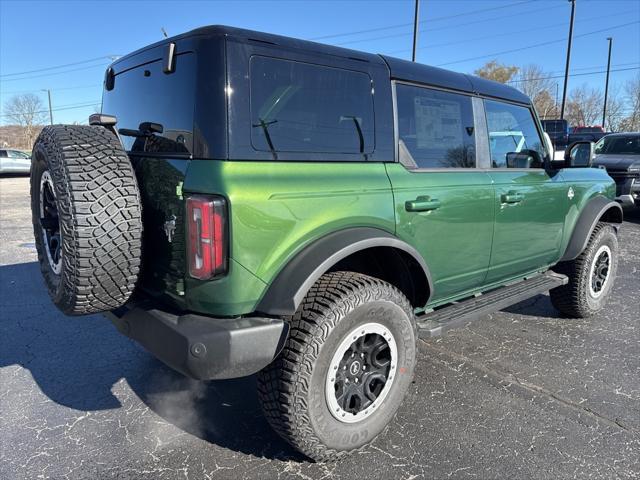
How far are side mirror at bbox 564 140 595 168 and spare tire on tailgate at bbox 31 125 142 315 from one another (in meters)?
3.31

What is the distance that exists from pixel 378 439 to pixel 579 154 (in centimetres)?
282

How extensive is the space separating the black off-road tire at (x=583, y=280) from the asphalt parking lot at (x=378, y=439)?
206mm

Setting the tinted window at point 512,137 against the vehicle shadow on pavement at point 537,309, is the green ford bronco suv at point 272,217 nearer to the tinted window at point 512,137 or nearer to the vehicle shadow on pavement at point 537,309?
the tinted window at point 512,137

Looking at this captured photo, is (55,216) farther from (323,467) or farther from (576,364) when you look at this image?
(576,364)

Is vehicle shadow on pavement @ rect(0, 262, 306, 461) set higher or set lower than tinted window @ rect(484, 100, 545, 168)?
lower

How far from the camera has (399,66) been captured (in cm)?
287

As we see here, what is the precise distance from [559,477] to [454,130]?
2.09m

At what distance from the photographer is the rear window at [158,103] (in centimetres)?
222

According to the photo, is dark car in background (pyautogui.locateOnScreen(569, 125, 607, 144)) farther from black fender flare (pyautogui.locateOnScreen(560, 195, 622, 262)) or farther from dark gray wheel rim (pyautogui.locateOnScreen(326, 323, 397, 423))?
dark gray wheel rim (pyautogui.locateOnScreen(326, 323, 397, 423))

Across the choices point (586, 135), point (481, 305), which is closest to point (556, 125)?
point (586, 135)

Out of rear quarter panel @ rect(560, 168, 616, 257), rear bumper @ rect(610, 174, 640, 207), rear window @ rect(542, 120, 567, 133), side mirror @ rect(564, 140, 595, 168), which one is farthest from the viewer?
rear window @ rect(542, 120, 567, 133)

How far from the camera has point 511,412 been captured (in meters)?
2.95

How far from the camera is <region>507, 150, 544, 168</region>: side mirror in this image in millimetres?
3672

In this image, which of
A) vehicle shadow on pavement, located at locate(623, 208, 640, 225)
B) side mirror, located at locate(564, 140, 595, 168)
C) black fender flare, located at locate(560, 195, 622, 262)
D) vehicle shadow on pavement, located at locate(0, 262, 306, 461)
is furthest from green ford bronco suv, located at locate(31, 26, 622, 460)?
vehicle shadow on pavement, located at locate(623, 208, 640, 225)
